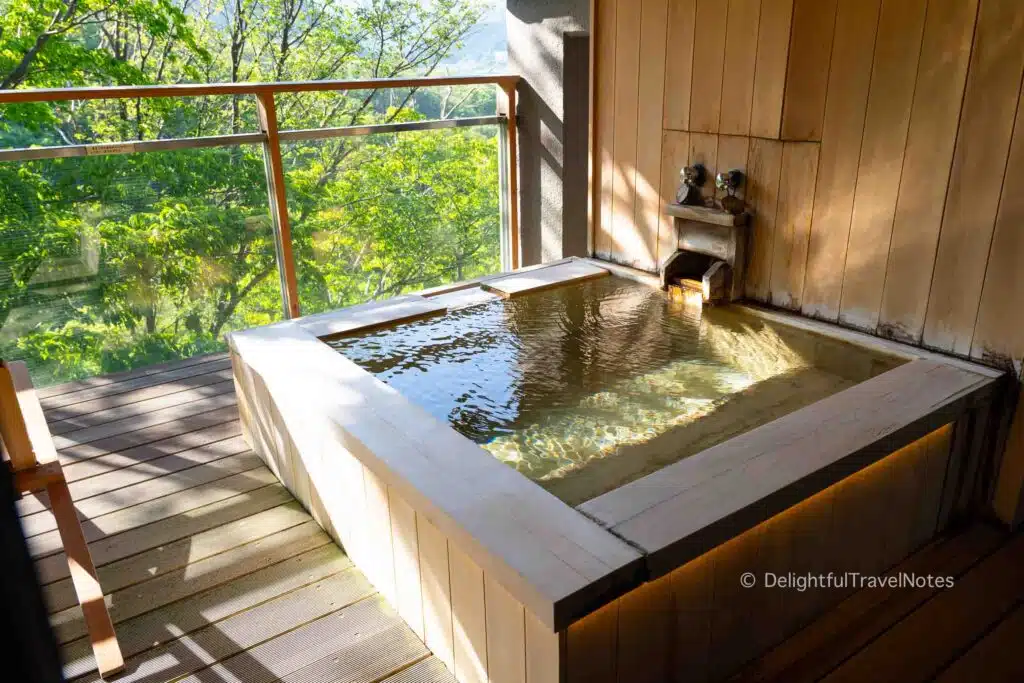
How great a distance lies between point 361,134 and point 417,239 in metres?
1.85

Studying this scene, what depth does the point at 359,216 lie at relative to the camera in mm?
5316

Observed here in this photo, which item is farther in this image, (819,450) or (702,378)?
(702,378)

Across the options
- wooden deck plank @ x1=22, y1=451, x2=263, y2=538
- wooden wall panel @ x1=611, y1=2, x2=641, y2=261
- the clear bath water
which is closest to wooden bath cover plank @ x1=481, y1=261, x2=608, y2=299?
the clear bath water

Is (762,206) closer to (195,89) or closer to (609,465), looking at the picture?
(609,465)

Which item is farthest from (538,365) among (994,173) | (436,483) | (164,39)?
(164,39)

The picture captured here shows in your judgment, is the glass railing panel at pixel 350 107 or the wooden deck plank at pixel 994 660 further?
the glass railing panel at pixel 350 107

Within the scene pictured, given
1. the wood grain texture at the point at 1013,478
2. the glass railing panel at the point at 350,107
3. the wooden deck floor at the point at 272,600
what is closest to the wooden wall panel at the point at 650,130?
the wood grain texture at the point at 1013,478

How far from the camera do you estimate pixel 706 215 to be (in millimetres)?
2832

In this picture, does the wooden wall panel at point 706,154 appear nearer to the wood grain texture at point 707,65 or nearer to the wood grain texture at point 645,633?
the wood grain texture at point 707,65

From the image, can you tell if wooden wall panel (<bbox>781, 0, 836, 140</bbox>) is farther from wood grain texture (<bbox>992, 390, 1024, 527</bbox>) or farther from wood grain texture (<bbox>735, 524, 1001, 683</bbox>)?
wood grain texture (<bbox>735, 524, 1001, 683</bbox>)

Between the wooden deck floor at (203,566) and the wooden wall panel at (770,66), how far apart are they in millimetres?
1965

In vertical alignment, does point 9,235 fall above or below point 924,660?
→ above

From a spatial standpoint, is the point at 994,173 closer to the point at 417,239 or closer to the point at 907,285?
the point at 907,285

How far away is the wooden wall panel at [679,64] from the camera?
2.84 m
